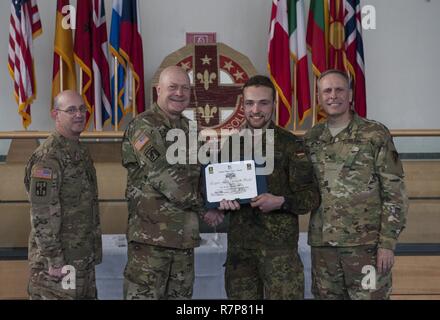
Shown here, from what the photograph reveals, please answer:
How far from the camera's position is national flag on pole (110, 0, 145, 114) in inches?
221

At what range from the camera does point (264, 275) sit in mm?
2855

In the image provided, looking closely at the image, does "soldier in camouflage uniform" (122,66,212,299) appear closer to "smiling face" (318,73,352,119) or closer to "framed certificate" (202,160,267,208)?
"framed certificate" (202,160,267,208)

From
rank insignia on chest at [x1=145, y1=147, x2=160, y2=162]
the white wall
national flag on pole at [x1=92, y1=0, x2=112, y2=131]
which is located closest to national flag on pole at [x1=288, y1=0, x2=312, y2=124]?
the white wall

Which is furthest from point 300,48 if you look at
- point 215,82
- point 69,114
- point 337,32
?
point 69,114

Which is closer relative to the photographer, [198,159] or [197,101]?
[198,159]

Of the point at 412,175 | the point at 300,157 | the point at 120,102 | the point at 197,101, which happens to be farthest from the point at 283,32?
the point at 300,157

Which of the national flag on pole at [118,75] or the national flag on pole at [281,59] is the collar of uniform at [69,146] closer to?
the national flag on pole at [118,75]

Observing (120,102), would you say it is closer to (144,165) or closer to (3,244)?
(3,244)

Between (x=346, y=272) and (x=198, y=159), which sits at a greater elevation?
(x=198, y=159)

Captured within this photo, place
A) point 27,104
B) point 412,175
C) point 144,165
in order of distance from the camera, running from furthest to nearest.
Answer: point 27,104 → point 412,175 → point 144,165

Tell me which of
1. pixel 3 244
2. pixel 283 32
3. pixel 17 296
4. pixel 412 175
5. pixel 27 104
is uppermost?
pixel 283 32

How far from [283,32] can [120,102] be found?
5.60ft

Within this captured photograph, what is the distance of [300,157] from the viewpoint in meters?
2.91

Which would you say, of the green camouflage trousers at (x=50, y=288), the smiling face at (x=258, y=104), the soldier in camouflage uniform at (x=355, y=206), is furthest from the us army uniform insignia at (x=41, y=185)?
the soldier in camouflage uniform at (x=355, y=206)
